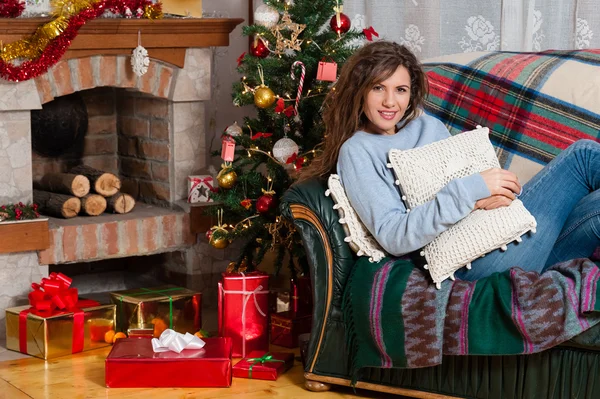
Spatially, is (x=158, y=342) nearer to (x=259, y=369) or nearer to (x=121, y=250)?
(x=259, y=369)

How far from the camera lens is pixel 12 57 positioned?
3.45 m

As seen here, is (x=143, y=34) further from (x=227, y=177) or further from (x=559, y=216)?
(x=559, y=216)

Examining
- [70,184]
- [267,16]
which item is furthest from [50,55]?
[267,16]

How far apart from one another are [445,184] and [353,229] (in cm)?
29

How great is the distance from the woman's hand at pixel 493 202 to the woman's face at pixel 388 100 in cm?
39

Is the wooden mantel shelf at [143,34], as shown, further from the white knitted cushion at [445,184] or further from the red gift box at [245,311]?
the white knitted cushion at [445,184]

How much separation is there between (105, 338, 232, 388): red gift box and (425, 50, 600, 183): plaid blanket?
1169 mm

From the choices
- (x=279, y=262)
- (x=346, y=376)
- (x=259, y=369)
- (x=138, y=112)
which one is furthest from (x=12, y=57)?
(x=346, y=376)

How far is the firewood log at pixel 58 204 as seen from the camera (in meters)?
3.78

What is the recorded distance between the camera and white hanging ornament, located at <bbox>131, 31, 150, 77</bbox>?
12.1 feet

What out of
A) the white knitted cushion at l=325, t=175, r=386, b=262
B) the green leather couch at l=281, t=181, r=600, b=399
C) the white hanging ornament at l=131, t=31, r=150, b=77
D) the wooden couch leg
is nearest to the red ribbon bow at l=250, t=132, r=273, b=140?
the white hanging ornament at l=131, t=31, r=150, b=77

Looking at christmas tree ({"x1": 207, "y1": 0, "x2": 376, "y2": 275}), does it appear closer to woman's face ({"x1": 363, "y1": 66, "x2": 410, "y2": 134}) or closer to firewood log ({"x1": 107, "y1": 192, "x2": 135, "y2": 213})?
firewood log ({"x1": 107, "y1": 192, "x2": 135, "y2": 213})

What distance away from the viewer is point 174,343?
9.57 ft

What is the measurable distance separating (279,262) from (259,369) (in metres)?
0.60
